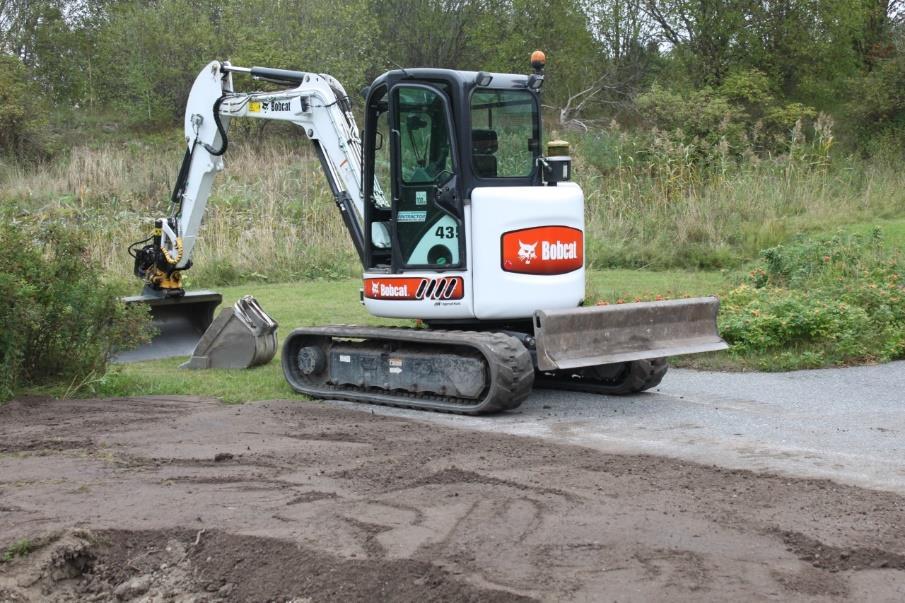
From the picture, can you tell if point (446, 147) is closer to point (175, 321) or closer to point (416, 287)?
point (416, 287)

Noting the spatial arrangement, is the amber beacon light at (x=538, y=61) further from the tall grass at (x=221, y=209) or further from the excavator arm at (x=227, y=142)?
the tall grass at (x=221, y=209)

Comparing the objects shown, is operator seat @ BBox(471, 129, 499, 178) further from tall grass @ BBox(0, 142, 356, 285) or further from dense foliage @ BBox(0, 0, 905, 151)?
dense foliage @ BBox(0, 0, 905, 151)

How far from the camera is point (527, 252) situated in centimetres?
840

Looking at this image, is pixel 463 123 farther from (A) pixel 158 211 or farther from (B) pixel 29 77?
(B) pixel 29 77

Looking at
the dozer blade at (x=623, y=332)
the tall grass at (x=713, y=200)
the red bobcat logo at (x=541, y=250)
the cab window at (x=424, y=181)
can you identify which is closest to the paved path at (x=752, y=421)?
the dozer blade at (x=623, y=332)

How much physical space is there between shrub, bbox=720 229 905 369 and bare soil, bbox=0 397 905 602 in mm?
4181

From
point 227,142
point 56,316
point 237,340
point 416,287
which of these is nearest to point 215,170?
point 227,142

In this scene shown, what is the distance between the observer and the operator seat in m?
8.47

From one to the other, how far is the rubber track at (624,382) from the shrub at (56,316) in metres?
3.58

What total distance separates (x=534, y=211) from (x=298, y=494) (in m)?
3.54

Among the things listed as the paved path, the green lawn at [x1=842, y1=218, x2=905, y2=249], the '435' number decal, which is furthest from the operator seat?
the green lawn at [x1=842, y1=218, x2=905, y2=249]

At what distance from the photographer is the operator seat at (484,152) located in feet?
27.8

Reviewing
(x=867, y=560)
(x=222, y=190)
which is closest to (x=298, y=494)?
(x=867, y=560)

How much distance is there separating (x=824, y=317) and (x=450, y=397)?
4.25 m
